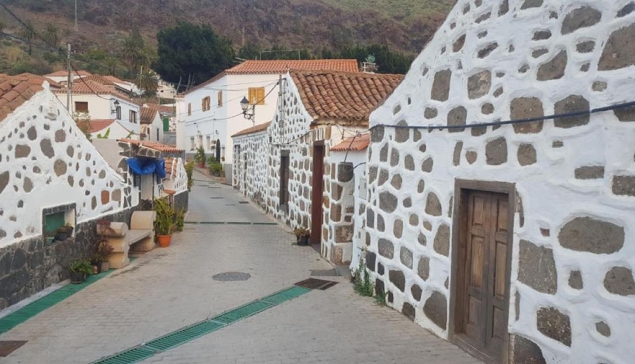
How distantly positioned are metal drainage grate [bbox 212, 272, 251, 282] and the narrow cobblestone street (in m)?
0.15

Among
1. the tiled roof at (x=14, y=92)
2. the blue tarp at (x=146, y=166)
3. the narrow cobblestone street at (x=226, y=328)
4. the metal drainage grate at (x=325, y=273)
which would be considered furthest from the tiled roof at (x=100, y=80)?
the metal drainage grate at (x=325, y=273)

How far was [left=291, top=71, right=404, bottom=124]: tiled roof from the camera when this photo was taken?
10.6 m

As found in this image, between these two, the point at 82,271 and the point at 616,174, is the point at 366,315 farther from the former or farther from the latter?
the point at 82,271

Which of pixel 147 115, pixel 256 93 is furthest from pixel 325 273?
pixel 147 115

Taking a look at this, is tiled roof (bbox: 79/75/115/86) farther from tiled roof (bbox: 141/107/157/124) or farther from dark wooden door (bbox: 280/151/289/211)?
dark wooden door (bbox: 280/151/289/211)

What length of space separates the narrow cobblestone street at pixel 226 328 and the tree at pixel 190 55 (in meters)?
40.2

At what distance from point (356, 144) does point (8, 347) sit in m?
5.52

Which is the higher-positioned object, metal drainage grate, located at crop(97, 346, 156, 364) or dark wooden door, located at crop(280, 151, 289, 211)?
dark wooden door, located at crop(280, 151, 289, 211)

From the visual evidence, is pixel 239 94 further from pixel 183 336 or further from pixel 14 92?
pixel 183 336

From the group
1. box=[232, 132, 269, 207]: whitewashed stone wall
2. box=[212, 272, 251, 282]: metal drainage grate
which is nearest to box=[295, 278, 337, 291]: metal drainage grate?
box=[212, 272, 251, 282]: metal drainage grate

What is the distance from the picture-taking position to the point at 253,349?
17.9ft

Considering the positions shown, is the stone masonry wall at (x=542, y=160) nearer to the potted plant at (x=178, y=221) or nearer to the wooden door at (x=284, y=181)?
the potted plant at (x=178, y=221)

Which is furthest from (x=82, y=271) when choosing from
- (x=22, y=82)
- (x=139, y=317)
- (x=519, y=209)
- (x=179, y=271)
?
(x=519, y=209)

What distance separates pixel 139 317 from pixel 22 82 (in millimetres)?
3917
